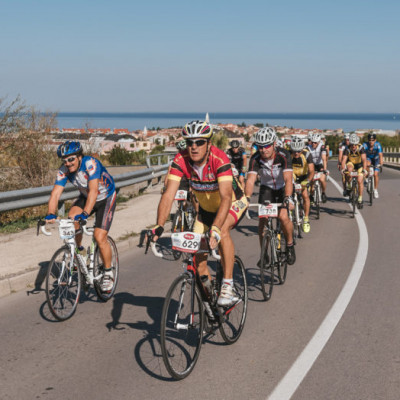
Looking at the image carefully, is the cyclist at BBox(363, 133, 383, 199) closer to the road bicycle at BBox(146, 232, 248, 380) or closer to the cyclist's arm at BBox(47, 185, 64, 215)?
the cyclist's arm at BBox(47, 185, 64, 215)

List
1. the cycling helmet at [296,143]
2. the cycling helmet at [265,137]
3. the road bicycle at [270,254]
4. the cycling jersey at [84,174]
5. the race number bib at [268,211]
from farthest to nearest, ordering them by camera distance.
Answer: the cycling helmet at [296,143] < the cycling helmet at [265,137] < the race number bib at [268,211] < the road bicycle at [270,254] < the cycling jersey at [84,174]

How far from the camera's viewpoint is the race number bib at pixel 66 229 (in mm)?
6020

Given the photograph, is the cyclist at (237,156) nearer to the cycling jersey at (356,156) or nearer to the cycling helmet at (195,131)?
the cycling jersey at (356,156)

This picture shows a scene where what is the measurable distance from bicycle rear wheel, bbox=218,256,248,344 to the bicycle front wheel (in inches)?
71.9

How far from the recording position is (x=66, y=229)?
6055 mm

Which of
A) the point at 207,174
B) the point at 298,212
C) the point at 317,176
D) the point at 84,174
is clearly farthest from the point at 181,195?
the point at 317,176

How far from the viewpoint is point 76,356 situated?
5.14 meters

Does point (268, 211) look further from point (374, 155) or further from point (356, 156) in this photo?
point (374, 155)

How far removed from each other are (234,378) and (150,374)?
74 cm

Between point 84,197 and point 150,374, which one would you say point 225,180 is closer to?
point 150,374

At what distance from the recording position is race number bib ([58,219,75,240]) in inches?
237

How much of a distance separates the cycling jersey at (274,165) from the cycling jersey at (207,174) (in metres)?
2.40

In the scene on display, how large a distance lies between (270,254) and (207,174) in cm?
237

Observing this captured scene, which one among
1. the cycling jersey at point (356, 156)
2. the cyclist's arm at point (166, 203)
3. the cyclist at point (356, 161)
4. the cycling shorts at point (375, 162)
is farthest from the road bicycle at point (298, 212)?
the cycling shorts at point (375, 162)
